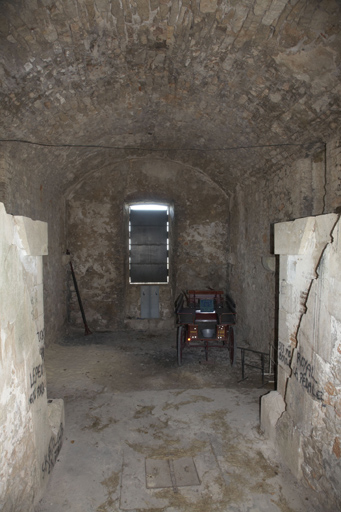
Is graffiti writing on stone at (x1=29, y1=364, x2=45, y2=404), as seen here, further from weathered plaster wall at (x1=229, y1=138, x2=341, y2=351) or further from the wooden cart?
weathered plaster wall at (x1=229, y1=138, x2=341, y2=351)

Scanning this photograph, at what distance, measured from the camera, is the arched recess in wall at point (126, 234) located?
26.6ft

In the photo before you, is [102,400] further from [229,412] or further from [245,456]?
[245,456]

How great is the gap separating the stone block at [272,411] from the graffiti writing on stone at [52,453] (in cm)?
218

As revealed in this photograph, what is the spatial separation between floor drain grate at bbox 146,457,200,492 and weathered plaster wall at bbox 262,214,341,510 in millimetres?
913

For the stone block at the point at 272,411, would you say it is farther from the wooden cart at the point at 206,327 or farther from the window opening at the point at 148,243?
the window opening at the point at 148,243

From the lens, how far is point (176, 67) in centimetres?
433

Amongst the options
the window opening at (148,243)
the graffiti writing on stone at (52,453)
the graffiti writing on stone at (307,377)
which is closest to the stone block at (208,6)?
the graffiti writing on stone at (307,377)

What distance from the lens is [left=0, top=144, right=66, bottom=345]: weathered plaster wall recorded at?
4734mm

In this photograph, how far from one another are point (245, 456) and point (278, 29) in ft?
14.2

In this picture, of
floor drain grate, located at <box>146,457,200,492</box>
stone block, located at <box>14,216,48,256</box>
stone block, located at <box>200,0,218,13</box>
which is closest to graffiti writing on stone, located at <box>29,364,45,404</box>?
stone block, located at <box>14,216,48,256</box>

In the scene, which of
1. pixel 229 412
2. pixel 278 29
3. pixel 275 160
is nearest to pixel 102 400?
pixel 229 412

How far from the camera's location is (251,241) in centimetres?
679

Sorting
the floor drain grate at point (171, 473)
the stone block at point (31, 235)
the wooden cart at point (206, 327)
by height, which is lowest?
the floor drain grate at point (171, 473)

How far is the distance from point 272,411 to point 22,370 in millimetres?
2528
